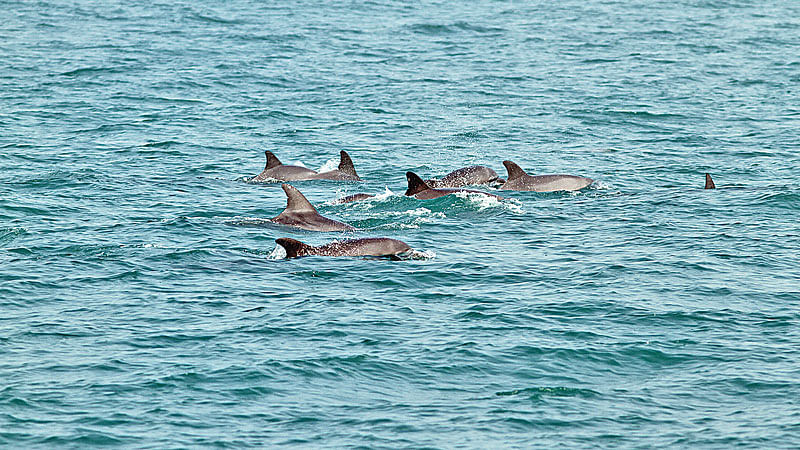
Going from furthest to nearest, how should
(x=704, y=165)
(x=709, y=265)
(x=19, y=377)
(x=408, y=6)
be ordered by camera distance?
(x=408, y=6) → (x=704, y=165) → (x=709, y=265) → (x=19, y=377)

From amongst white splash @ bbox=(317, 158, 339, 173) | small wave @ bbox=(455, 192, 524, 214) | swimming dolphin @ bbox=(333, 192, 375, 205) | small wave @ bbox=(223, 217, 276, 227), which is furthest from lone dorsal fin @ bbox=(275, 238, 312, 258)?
white splash @ bbox=(317, 158, 339, 173)

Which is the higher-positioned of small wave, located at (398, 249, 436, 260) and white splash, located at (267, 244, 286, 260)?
white splash, located at (267, 244, 286, 260)

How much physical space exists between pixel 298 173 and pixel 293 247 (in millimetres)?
7681

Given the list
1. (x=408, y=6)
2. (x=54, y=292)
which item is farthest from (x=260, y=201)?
(x=408, y=6)

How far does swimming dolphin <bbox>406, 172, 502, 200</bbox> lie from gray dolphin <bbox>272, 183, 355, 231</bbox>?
90.1 inches

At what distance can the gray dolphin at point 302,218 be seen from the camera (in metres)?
20.9

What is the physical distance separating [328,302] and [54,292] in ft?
14.1

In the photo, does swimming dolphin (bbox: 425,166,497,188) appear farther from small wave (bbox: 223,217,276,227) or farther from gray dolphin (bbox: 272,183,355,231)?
small wave (bbox: 223,217,276,227)

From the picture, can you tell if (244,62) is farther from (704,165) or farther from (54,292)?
(54,292)

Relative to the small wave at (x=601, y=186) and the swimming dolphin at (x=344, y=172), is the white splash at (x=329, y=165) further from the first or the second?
the small wave at (x=601, y=186)

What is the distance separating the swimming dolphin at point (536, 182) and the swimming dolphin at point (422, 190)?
1132mm

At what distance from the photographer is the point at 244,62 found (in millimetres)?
42062

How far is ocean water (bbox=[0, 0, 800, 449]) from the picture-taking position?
43.0ft

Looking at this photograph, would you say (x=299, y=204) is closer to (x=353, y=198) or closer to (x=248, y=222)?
(x=248, y=222)
